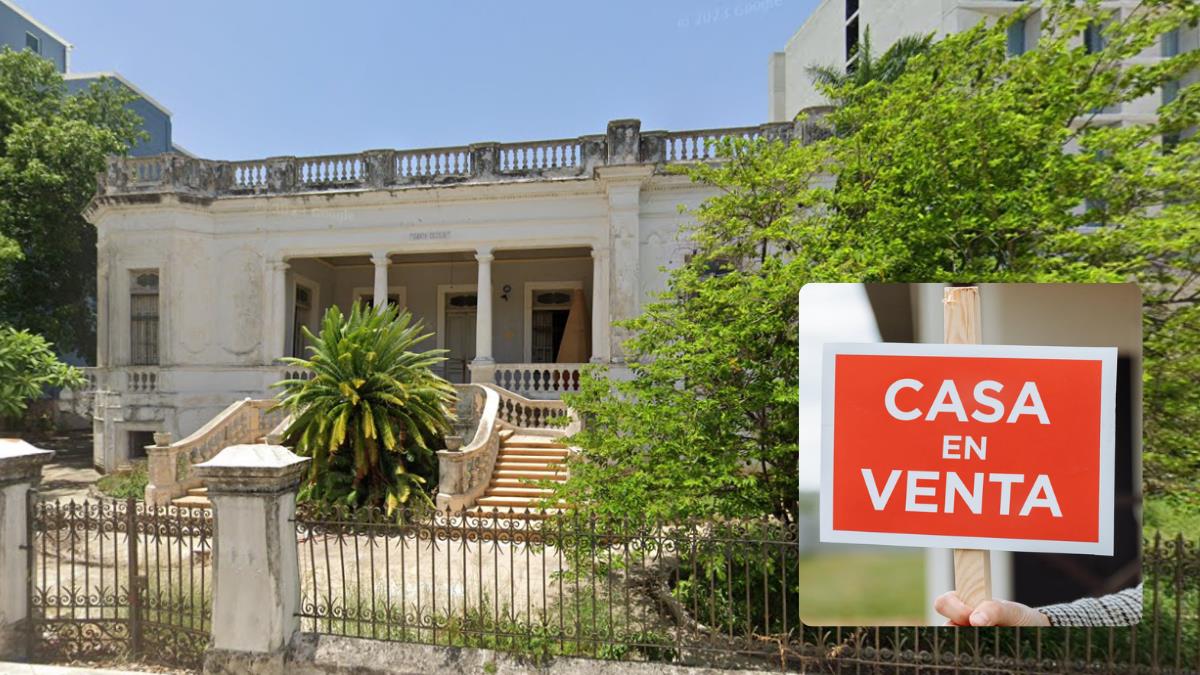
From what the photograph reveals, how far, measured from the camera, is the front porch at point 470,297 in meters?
14.6

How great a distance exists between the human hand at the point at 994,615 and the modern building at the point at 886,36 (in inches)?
487

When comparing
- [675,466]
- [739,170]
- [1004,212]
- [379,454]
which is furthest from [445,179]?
[1004,212]

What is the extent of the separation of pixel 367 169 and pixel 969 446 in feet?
43.6

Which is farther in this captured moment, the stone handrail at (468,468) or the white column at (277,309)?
the white column at (277,309)

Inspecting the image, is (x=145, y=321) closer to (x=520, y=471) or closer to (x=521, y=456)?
(x=521, y=456)

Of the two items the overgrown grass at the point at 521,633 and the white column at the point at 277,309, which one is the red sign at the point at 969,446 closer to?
the overgrown grass at the point at 521,633

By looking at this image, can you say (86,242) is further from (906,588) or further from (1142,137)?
(1142,137)

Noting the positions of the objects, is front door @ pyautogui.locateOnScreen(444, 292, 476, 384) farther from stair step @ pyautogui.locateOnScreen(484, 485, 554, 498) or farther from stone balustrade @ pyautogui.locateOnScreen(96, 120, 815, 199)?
stair step @ pyautogui.locateOnScreen(484, 485, 554, 498)

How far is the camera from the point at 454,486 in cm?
820

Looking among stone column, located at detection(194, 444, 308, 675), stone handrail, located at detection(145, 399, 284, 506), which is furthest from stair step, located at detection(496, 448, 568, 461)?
stone column, located at detection(194, 444, 308, 675)

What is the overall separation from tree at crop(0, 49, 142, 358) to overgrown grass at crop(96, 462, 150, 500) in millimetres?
5764

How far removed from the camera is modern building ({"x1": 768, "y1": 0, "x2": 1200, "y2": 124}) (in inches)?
674

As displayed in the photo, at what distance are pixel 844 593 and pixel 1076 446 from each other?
4.45 feet

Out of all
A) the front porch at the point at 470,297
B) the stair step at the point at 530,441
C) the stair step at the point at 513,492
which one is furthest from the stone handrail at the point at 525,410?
the front porch at the point at 470,297
